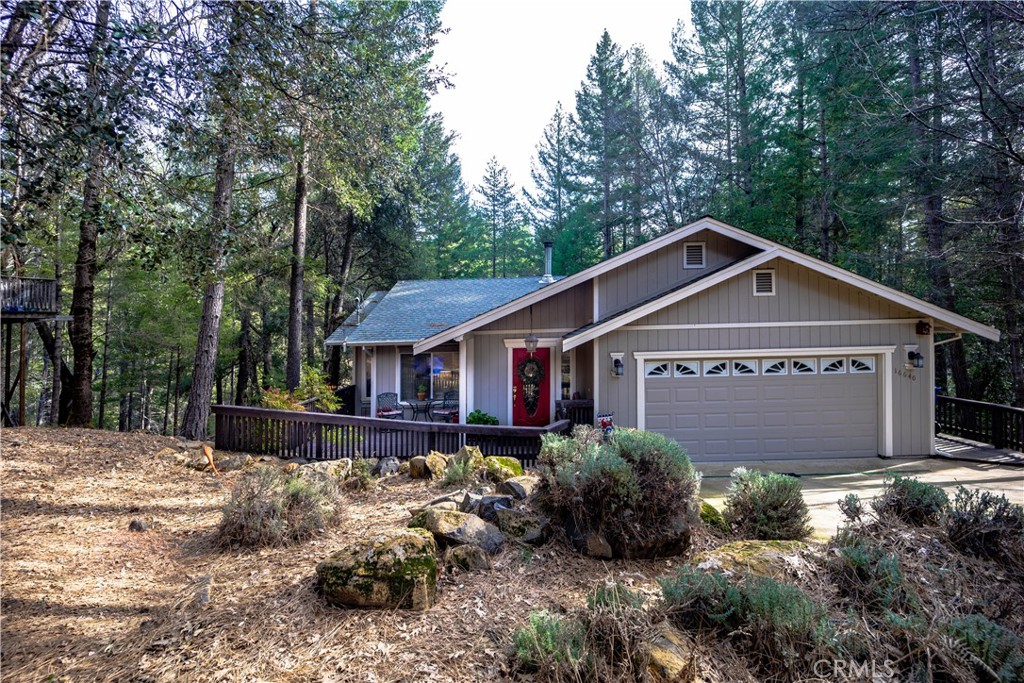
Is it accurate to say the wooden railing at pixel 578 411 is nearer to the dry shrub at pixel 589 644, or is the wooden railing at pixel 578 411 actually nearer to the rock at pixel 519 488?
the rock at pixel 519 488

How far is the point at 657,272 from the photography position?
10.6 metres

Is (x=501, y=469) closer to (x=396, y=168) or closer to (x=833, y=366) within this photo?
(x=833, y=366)

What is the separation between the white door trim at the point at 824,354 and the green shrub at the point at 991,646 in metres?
5.93

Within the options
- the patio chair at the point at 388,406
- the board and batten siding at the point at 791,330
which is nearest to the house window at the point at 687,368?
the board and batten siding at the point at 791,330

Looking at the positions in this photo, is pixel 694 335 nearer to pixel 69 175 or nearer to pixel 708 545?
pixel 708 545

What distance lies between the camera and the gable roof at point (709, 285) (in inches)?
342

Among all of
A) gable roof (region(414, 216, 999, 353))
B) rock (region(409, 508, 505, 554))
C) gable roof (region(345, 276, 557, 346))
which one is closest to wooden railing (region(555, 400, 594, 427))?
gable roof (region(414, 216, 999, 353))

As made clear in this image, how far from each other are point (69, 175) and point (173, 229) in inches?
37.2

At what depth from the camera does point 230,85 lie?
5.05 metres

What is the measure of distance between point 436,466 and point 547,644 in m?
3.85

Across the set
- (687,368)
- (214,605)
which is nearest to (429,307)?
(687,368)

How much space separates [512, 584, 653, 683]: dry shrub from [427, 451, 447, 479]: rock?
3.41 m

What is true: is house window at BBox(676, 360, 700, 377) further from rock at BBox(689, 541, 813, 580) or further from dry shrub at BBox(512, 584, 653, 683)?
dry shrub at BBox(512, 584, 653, 683)

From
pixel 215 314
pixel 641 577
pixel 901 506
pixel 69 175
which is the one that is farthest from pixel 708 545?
pixel 215 314
